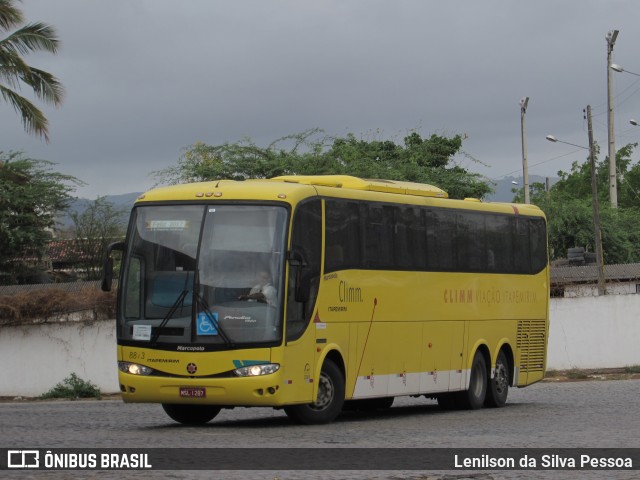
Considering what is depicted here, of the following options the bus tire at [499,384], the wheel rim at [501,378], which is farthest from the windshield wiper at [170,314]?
the wheel rim at [501,378]

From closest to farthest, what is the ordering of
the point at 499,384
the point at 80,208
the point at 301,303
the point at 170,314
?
the point at 170,314 → the point at 301,303 → the point at 499,384 → the point at 80,208

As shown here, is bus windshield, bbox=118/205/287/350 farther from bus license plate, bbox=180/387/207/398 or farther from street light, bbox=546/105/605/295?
street light, bbox=546/105/605/295

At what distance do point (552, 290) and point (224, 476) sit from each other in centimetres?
3134

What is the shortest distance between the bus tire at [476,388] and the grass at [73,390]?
13325 millimetres

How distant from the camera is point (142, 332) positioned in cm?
1880

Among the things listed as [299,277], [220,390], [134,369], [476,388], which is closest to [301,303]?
[299,277]

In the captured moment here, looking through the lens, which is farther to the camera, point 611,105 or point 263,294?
point 611,105

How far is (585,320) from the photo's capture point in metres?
41.1

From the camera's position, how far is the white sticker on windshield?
1873 cm

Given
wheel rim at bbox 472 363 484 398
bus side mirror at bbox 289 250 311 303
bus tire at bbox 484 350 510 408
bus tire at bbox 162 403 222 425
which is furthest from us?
bus tire at bbox 484 350 510 408

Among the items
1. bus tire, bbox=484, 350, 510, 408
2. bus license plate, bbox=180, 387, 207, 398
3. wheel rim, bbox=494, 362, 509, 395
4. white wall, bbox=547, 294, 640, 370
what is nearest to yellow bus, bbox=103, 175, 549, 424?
bus license plate, bbox=180, 387, 207, 398

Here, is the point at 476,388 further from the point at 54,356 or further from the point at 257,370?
the point at 54,356

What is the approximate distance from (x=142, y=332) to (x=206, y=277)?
4.03ft

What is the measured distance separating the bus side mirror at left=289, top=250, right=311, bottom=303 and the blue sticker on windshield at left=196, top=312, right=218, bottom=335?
117 centimetres
